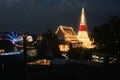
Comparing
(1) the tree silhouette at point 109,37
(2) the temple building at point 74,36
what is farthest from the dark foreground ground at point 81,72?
(2) the temple building at point 74,36

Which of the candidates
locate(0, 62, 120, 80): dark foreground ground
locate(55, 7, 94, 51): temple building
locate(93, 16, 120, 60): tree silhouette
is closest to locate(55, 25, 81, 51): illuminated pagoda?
locate(55, 7, 94, 51): temple building

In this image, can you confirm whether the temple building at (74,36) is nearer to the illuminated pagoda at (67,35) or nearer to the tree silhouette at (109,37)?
the illuminated pagoda at (67,35)

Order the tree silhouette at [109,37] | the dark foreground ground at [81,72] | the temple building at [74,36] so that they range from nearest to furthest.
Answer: the dark foreground ground at [81,72] → the tree silhouette at [109,37] → the temple building at [74,36]

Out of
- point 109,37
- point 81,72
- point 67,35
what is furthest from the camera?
point 67,35

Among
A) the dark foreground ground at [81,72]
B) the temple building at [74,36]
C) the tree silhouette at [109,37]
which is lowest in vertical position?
the dark foreground ground at [81,72]

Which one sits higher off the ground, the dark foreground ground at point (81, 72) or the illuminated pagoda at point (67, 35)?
the illuminated pagoda at point (67, 35)

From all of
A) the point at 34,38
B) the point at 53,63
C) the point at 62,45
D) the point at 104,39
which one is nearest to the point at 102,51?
the point at 104,39

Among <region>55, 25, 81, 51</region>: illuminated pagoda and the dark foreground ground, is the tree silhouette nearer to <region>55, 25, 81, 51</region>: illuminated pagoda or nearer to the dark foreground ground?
the dark foreground ground

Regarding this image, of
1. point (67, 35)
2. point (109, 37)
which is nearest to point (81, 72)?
point (109, 37)

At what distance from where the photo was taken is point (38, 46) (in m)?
44.4

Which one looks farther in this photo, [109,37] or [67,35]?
[67,35]

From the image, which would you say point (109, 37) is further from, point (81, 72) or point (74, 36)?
point (74, 36)

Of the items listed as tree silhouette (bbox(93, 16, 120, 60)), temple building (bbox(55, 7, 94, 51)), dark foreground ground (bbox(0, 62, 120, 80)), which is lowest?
dark foreground ground (bbox(0, 62, 120, 80))

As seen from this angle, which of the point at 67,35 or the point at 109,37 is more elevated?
the point at 67,35
